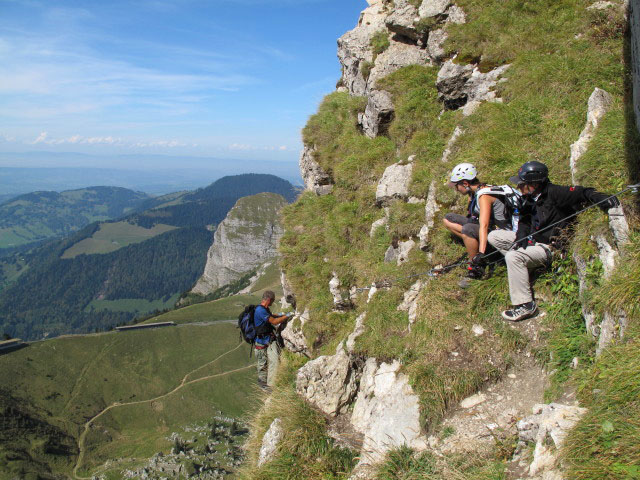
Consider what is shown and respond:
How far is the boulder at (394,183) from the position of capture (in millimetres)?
12977

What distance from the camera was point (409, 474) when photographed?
5.90m

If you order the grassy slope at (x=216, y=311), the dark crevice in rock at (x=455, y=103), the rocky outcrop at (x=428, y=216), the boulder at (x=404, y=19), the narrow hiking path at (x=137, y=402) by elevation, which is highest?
the boulder at (x=404, y=19)

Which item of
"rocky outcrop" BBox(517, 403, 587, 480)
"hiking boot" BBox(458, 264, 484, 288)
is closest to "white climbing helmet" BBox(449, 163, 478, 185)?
"hiking boot" BBox(458, 264, 484, 288)

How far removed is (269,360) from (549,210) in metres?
9.45

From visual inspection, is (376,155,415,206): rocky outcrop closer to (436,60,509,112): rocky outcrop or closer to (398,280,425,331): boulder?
(436,60,509,112): rocky outcrop

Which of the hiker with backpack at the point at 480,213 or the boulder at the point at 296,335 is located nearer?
the hiker with backpack at the point at 480,213

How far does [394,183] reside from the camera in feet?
43.7

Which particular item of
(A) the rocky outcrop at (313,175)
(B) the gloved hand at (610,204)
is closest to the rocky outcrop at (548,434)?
(B) the gloved hand at (610,204)

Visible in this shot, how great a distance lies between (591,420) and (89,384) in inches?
5472

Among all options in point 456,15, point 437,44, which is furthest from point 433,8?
point 437,44

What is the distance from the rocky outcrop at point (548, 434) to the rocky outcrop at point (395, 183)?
8.63 m

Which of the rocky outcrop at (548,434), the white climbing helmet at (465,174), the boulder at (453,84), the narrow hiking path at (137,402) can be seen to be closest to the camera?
the rocky outcrop at (548,434)

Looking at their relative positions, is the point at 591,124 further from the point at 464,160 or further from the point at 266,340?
the point at 266,340

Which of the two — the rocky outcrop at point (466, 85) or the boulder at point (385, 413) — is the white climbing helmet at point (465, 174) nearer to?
the boulder at point (385, 413)
